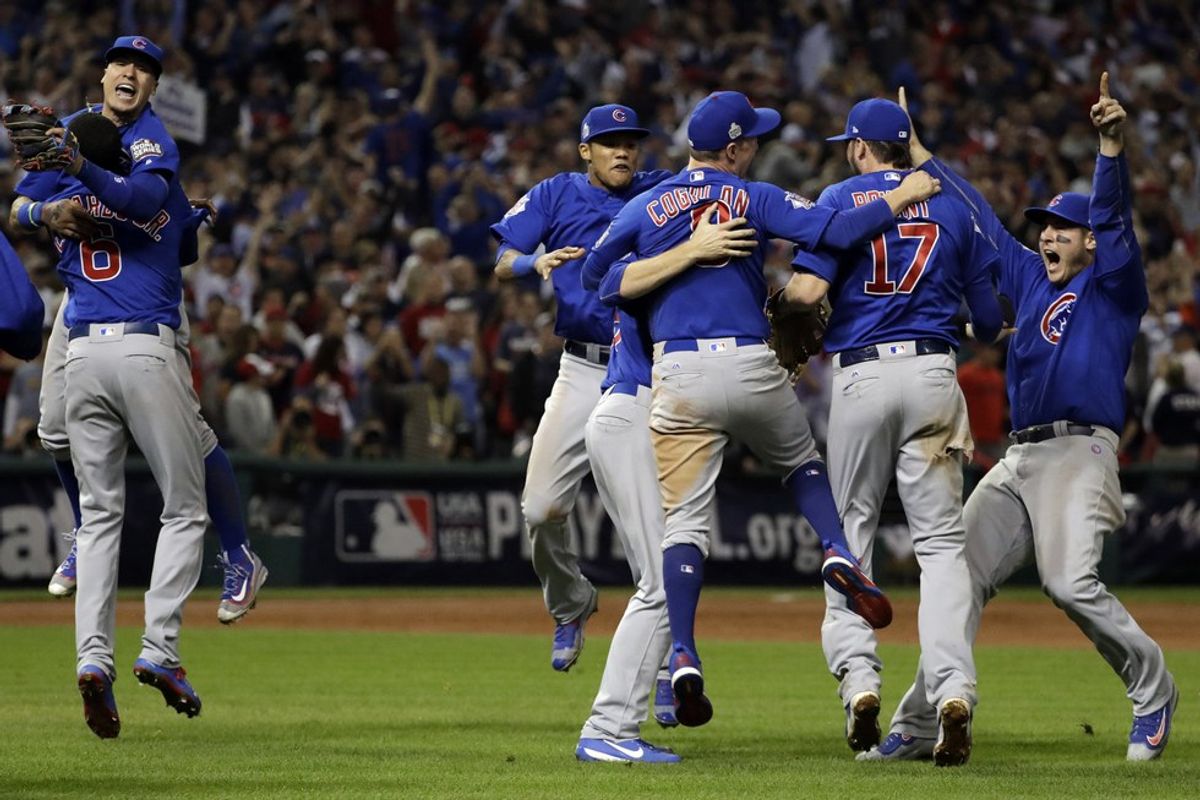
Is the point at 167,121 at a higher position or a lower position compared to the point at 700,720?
higher

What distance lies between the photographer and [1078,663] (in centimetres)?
1226

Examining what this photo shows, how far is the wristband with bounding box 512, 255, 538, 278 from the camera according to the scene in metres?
8.59

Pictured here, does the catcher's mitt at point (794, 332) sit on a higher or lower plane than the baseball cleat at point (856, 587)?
higher

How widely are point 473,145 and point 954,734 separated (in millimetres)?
15771

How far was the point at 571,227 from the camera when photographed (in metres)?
9.08

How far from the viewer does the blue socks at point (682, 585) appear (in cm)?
720

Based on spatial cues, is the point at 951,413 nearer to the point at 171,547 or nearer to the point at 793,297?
the point at 793,297

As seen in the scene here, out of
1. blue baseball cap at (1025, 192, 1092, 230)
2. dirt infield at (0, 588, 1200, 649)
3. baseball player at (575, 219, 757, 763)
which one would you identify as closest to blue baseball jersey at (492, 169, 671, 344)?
baseball player at (575, 219, 757, 763)

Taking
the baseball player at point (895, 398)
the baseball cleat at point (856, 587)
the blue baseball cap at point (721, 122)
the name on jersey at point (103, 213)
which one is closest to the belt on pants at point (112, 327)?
the name on jersey at point (103, 213)

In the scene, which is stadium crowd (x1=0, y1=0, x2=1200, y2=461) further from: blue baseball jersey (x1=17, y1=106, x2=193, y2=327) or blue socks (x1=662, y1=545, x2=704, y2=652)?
blue socks (x1=662, y1=545, x2=704, y2=652)

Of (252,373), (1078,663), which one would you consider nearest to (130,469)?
(252,373)

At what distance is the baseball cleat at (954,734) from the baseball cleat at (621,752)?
3.28 ft

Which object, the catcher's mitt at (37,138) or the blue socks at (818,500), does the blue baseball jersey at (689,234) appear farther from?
the catcher's mitt at (37,138)

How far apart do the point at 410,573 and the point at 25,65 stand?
7214 mm
